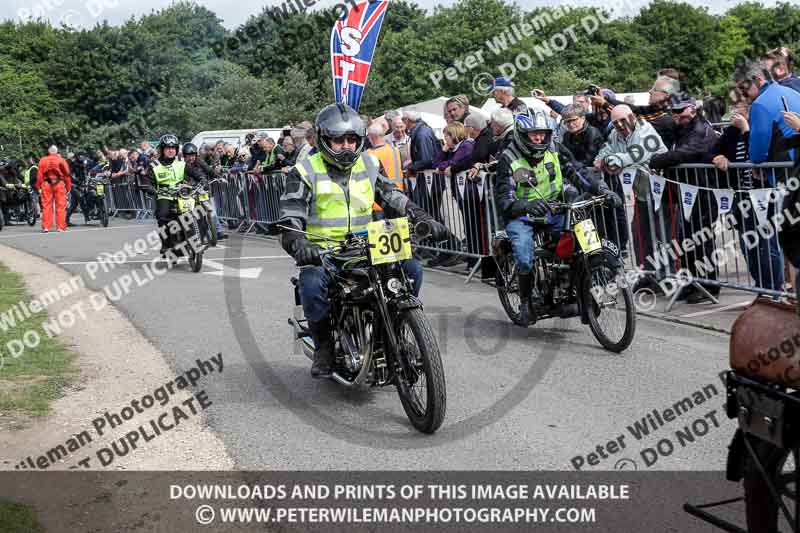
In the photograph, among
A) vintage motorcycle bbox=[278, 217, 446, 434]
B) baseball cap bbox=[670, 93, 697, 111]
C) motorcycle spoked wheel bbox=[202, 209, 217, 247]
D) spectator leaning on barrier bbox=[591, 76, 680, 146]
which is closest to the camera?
vintage motorcycle bbox=[278, 217, 446, 434]

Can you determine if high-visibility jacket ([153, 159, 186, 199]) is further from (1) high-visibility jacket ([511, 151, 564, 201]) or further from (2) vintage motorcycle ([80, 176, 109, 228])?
(2) vintage motorcycle ([80, 176, 109, 228])

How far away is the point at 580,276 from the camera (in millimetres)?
8188

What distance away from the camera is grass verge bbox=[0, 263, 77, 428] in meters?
6.75

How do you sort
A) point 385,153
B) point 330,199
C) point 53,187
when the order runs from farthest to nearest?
point 53,187 → point 385,153 → point 330,199

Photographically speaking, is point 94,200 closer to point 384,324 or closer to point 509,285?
point 509,285

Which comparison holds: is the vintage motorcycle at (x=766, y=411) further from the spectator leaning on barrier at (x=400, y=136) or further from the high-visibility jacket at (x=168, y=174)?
the high-visibility jacket at (x=168, y=174)

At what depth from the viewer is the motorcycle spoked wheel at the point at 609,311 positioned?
783cm

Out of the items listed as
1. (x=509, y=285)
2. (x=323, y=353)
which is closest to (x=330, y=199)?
(x=323, y=353)

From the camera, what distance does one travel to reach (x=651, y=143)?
1032 cm

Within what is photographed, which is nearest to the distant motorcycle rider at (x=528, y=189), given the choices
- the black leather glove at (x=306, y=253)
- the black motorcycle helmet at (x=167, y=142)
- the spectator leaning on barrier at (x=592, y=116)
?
the black leather glove at (x=306, y=253)

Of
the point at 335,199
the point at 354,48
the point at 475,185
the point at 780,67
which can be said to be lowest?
the point at 475,185

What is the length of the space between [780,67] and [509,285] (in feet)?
11.0

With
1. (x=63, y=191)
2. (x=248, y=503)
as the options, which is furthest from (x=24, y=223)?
(x=248, y=503)

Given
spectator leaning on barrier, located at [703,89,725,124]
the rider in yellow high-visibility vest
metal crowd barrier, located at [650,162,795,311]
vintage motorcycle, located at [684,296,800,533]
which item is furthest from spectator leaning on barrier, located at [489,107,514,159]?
vintage motorcycle, located at [684,296,800,533]
